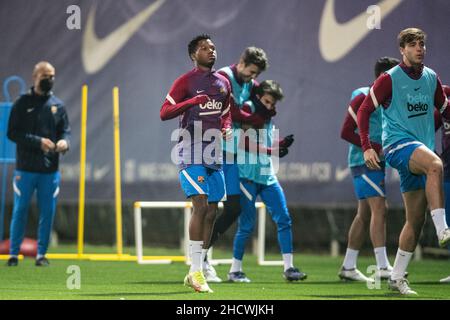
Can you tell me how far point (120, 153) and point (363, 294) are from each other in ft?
23.7

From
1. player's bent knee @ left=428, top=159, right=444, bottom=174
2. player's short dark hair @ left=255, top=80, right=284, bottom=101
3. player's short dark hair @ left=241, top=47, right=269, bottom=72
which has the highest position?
player's short dark hair @ left=241, top=47, right=269, bottom=72

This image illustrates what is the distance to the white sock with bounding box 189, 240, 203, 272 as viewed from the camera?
822 cm

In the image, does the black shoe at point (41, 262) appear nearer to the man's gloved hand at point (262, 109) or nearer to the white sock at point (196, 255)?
the man's gloved hand at point (262, 109)

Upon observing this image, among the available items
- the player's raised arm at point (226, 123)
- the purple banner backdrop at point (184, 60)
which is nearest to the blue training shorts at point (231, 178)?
the player's raised arm at point (226, 123)

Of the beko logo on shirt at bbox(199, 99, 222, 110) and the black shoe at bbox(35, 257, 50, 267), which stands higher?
the beko logo on shirt at bbox(199, 99, 222, 110)

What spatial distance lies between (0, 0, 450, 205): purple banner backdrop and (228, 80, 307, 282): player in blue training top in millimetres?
3287

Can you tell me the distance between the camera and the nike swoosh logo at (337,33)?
43.7 ft

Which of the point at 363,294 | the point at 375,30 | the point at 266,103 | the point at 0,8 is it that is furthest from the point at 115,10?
the point at 363,294

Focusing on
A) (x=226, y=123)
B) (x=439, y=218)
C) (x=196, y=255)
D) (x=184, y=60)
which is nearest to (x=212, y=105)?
(x=226, y=123)

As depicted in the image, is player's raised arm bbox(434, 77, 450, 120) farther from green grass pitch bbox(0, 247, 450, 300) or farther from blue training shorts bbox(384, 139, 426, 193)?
green grass pitch bbox(0, 247, 450, 300)

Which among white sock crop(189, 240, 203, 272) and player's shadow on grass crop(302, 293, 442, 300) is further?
white sock crop(189, 240, 203, 272)

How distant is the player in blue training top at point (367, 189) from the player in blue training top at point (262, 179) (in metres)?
0.56

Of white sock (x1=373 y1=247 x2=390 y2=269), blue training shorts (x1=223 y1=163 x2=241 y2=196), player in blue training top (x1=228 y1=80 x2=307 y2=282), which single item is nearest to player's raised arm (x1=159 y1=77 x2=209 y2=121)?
blue training shorts (x1=223 y1=163 x2=241 y2=196)

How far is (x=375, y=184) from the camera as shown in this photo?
32.1 ft
